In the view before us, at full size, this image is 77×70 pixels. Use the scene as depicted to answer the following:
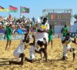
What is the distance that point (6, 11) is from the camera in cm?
3769

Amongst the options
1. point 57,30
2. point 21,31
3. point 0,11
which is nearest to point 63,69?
point 21,31

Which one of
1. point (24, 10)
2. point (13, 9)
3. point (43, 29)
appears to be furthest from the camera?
point (24, 10)

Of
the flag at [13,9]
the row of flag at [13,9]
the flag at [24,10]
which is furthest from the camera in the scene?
the flag at [24,10]

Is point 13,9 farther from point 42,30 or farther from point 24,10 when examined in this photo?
point 42,30

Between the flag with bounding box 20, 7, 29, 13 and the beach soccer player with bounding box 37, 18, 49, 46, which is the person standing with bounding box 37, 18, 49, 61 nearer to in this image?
the beach soccer player with bounding box 37, 18, 49, 46

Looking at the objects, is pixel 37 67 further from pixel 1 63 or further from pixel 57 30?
pixel 57 30

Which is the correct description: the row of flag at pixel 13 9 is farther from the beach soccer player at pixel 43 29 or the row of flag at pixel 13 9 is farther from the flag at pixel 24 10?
Answer: the beach soccer player at pixel 43 29

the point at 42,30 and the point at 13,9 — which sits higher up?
the point at 13,9

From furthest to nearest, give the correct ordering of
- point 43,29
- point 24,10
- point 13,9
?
point 24,10
point 13,9
point 43,29

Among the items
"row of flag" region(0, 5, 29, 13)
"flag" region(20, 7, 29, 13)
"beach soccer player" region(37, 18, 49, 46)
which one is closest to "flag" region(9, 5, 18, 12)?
"row of flag" region(0, 5, 29, 13)

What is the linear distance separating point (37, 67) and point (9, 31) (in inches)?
226

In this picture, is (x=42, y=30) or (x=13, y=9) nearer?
(x=42, y=30)

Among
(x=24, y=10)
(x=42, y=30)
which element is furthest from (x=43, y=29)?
(x=24, y=10)

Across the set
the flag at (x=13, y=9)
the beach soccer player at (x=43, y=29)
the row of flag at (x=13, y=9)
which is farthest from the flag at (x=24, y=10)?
the beach soccer player at (x=43, y=29)
